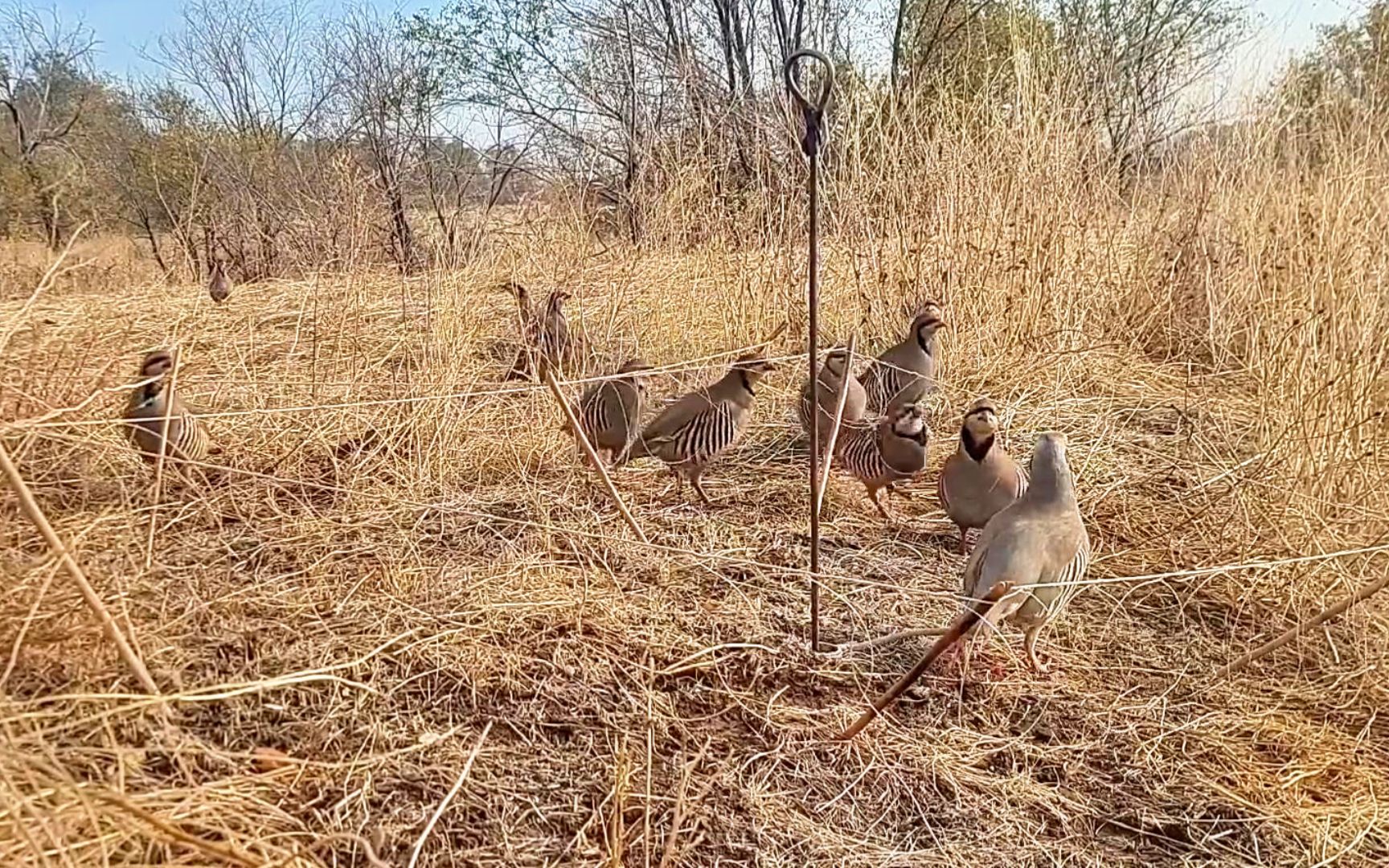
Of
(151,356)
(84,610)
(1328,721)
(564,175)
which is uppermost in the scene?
(564,175)

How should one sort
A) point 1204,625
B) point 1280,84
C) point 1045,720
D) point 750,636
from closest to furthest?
point 1045,720 → point 750,636 → point 1204,625 → point 1280,84

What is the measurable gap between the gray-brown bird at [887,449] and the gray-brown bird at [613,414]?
105 centimetres

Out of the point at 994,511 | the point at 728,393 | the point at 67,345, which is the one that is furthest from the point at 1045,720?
the point at 67,345

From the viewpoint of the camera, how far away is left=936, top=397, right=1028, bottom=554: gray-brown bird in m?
3.39

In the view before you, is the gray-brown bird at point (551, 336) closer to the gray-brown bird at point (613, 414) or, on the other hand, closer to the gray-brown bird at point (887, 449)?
the gray-brown bird at point (613, 414)

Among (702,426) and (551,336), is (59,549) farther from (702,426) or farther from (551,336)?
(551,336)

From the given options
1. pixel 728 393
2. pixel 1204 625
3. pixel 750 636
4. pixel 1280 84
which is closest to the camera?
pixel 750 636

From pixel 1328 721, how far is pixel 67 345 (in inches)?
146

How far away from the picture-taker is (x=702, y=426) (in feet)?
13.2

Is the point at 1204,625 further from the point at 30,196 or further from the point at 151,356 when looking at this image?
the point at 30,196

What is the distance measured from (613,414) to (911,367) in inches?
67.0

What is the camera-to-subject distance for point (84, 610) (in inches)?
75.4

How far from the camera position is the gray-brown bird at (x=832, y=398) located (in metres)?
4.47

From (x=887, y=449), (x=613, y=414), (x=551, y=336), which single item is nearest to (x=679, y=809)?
(x=887, y=449)
